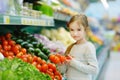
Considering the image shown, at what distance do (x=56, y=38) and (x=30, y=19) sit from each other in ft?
9.65

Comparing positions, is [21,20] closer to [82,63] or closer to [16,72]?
[82,63]

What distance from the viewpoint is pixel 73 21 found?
2.85 m

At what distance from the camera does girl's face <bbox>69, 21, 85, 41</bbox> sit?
2.79m

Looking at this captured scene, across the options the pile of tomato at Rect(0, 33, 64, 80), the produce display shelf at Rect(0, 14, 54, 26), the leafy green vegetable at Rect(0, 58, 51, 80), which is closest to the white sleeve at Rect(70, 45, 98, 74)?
the pile of tomato at Rect(0, 33, 64, 80)

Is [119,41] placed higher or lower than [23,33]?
lower

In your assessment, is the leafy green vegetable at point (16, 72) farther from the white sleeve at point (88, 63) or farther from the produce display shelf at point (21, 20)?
the white sleeve at point (88, 63)

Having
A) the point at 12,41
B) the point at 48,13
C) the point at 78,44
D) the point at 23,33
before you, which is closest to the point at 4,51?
the point at 12,41

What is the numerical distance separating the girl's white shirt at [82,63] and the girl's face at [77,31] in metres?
0.10

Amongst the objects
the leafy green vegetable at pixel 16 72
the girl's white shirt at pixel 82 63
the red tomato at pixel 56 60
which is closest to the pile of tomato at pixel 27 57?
the red tomato at pixel 56 60

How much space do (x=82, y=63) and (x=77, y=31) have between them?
0.29m

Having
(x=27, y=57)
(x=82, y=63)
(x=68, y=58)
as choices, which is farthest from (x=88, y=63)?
(x=27, y=57)

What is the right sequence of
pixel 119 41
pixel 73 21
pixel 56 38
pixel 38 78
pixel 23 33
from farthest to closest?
1. pixel 119 41
2. pixel 56 38
3. pixel 23 33
4. pixel 73 21
5. pixel 38 78

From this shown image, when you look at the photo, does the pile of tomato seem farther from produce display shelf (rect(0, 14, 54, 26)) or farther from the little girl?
produce display shelf (rect(0, 14, 54, 26))

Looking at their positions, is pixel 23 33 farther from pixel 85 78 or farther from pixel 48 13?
pixel 85 78
